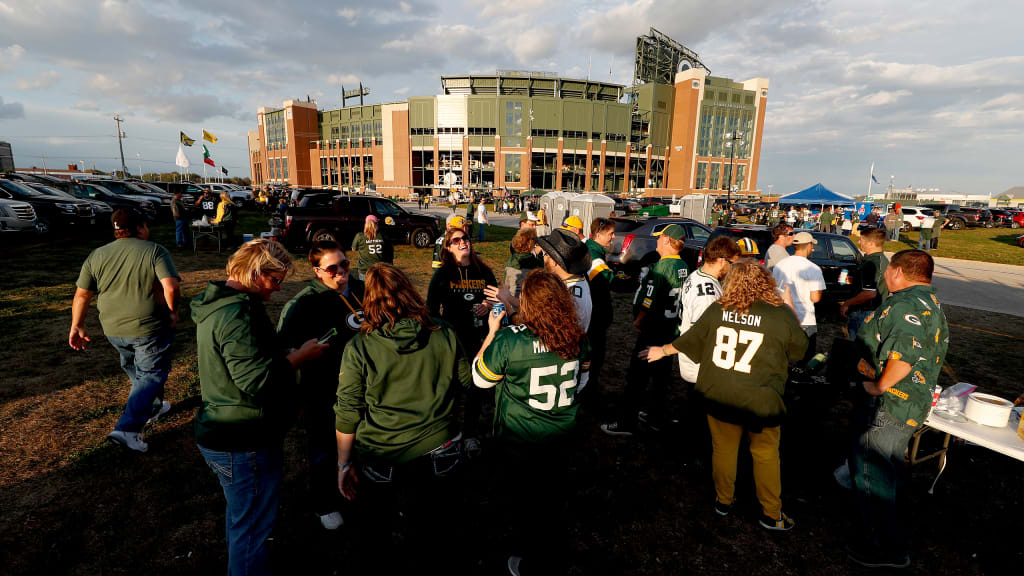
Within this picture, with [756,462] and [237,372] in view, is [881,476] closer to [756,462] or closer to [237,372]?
[756,462]

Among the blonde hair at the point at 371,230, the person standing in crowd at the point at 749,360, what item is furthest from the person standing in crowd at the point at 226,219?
the person standing in crowd at the point at 749,360

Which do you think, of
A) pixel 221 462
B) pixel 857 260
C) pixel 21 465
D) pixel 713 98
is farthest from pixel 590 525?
pixel 713 98

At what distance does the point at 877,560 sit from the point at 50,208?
75.8 feet

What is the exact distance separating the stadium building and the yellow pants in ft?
211

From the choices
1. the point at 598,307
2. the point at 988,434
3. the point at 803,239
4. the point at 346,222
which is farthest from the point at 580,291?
the point at 346,222

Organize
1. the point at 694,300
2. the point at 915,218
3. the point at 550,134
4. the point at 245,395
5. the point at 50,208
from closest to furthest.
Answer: the point at 245,395, the point at 694,300, the point at 50,208, the point at 915,218, the point at 550,134

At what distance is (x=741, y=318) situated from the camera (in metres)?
2.94

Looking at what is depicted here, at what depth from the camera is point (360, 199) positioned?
15.4 m

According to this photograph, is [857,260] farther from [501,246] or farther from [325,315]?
[501,246]

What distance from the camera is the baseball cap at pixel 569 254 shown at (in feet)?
10.9

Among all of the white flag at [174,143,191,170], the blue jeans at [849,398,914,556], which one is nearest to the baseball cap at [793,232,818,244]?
the blue jeans at [849,398,914,556]

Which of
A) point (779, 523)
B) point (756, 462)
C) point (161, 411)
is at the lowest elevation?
point (779, 523)

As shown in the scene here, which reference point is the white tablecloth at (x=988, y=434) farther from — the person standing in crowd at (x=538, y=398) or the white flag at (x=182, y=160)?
the white flag at (x=182, y=160)

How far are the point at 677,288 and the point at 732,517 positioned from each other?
1.99 metres
